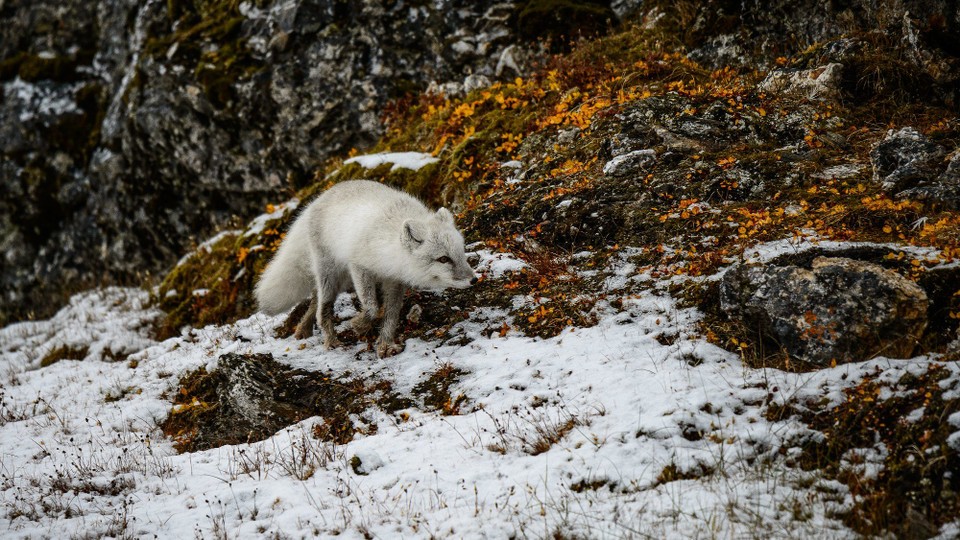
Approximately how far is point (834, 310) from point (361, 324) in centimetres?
592

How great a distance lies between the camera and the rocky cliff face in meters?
15.1

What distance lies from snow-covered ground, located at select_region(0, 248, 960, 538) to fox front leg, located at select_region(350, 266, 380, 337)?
399 millimetres

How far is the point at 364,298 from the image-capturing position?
827 cm

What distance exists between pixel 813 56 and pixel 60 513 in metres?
12.9

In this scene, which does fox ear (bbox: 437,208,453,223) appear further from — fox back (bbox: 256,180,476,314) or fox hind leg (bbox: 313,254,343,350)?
fox hind leg (bbox: 313,254,343,350)

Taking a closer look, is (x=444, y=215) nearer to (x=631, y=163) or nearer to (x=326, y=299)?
(x=326, y=299)

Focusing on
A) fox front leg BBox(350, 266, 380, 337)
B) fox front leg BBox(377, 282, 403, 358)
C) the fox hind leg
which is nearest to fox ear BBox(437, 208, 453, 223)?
fox front leg BBox(377, 282, 403, 358)

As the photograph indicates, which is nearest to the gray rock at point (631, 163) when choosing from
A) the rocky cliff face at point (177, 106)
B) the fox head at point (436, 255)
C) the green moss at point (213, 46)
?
the fox head at point (436, 255)

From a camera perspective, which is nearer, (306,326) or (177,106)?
(306,326)

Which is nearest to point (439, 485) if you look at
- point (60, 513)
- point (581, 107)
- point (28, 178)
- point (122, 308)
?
point (60, 513)

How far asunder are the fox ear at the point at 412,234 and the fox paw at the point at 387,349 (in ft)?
4.56

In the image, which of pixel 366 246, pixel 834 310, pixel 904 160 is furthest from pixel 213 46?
pixel 834 310

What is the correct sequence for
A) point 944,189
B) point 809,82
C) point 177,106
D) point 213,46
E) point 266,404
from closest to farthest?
point 944,189
point 266,404
point 809,82
point 177,106
point 213,46

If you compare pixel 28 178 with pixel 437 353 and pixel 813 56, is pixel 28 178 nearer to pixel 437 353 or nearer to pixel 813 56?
pixel 437 353
